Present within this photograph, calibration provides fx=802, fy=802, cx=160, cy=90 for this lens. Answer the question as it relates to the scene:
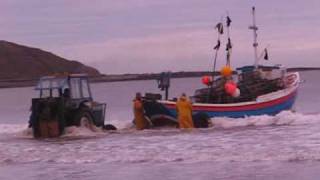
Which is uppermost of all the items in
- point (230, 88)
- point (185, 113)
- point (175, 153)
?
point (230, 88)

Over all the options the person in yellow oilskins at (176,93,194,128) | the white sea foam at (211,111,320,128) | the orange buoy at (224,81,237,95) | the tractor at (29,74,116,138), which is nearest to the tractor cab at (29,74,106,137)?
the tractor at (29,74,116,138)

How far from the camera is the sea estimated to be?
596 inches

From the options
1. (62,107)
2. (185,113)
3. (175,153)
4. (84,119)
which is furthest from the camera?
(185,113)

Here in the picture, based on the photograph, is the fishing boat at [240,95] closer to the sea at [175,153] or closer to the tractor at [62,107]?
the sea at [175,153]

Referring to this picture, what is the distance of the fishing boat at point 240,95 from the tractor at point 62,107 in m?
2.28

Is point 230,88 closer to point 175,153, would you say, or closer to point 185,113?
point 185,113

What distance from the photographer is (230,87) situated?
27.9m

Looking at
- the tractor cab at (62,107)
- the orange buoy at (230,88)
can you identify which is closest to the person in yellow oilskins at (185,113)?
the orange buoy at (230,88)

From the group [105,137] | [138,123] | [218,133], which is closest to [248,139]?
[218,133]

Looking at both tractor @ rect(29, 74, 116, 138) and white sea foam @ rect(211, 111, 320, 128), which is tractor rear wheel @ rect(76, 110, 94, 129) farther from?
white sea foam @ rect(211, 111, 320, 128)

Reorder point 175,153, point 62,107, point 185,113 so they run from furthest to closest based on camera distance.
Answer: point 185,113
point 62,107
point 175,153

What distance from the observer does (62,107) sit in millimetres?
25047

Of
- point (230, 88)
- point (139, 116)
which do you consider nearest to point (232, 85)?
point (230, 88)

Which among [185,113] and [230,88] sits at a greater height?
[230,88]
